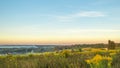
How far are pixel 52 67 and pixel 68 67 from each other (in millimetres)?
493

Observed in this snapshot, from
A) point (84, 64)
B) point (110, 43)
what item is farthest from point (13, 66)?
point (110, 43)

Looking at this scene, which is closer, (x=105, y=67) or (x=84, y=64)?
(x=105, y=67)

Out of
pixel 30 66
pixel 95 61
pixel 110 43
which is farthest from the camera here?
pixel 110 43

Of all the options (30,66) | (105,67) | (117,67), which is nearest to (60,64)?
(30,66)

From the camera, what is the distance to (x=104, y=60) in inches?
238

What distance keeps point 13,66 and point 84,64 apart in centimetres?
231

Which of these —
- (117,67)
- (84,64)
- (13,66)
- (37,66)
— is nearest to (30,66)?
(37,66)

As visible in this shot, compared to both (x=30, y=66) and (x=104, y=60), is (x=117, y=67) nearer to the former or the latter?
(x=104, y=60)

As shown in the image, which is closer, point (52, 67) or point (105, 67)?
point (105, 67)

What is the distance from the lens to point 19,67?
27.8ft

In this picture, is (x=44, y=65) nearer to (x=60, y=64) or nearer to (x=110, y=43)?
(x=60, y=64)

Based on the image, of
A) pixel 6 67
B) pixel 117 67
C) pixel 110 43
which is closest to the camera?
pixel 117 67

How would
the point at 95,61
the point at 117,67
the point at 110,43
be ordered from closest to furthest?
1. the point at 95,61
2. the point at 117,67
3. the point at 110,43

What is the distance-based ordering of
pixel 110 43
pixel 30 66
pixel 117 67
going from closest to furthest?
1. pixel 117 67
2. pixel 30 66
3. pixel 110 43
